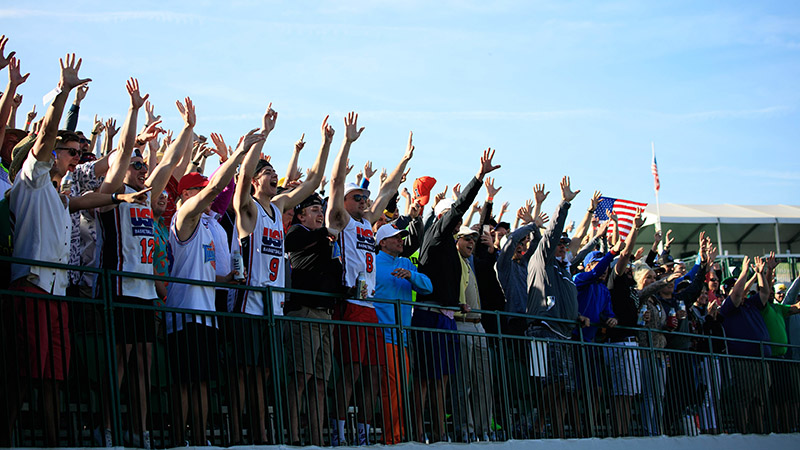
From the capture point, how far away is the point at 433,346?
9648 millimetres

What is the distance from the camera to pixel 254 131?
847 centimetres

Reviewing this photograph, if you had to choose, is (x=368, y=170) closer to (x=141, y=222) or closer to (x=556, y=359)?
(x=556, y=359)

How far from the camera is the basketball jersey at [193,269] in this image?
766 cm

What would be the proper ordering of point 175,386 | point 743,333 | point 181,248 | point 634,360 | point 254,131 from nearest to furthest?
point 175,386 → point 181,248 → point 254,131 → point 634,360 → point 743,333

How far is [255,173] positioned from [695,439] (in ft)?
25.6

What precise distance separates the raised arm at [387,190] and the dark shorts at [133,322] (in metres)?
3.24

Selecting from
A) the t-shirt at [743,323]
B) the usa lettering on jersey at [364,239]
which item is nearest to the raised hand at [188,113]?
the usa lettering on jersey at [364,239]

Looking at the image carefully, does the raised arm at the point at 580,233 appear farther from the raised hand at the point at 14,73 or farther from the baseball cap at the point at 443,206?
the raised hand at the point at 14,73

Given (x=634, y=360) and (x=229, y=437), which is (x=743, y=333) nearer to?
(x=634, y=360)

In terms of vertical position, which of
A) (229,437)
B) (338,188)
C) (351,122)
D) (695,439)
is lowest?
(695,439)

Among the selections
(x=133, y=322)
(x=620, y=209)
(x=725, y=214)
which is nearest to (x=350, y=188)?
(x=133, y=322)

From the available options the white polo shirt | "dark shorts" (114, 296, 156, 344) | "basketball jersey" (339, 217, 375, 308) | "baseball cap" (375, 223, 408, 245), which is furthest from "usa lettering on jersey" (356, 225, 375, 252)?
the white polo shirt

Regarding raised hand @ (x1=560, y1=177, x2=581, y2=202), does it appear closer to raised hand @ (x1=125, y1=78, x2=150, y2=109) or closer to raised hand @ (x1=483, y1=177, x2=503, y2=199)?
raised hand @ (x1=483, y1=177, x2=503, y2=199)

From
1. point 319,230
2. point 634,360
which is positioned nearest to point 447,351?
point 319,230
